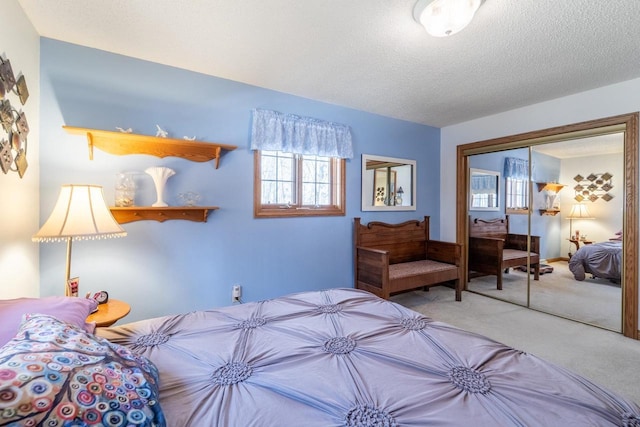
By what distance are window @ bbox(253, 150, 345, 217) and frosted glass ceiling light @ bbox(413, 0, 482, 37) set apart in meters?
1.70

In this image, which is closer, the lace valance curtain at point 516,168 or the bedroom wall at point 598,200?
the bedroom wall at point 598,200

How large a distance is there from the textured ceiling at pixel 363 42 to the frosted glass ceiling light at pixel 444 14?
77mm

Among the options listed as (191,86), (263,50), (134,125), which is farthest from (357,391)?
(191,86)

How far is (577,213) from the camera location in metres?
2.96

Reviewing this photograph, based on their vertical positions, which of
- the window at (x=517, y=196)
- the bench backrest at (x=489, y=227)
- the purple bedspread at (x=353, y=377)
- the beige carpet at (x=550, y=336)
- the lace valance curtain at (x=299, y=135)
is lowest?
the beige carpet at (x=550, y=336)

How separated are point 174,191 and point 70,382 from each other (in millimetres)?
1965

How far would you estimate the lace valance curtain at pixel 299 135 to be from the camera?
8.93 feet

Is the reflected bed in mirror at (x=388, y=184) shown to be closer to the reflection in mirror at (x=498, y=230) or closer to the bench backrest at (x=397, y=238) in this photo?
the bench backrest at (x=397, y=238)

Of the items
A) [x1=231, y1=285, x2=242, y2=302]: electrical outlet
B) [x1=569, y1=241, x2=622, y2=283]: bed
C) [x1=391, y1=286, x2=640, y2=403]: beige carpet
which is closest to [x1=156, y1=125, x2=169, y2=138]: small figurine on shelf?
[x1=231, y1=285, x2=242, y2=302]: electrical outlet

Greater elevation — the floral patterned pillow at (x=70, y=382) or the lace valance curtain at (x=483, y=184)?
the lace valance curtain at (x=483, y=184)

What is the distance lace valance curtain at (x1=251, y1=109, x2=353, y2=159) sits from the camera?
8.93 ft

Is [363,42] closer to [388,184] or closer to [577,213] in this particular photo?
[388,184]

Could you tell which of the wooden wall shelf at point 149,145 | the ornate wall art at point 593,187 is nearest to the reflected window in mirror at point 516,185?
the ornate wall art at point 593,187

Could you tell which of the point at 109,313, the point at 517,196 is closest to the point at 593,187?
the point at 517,196
